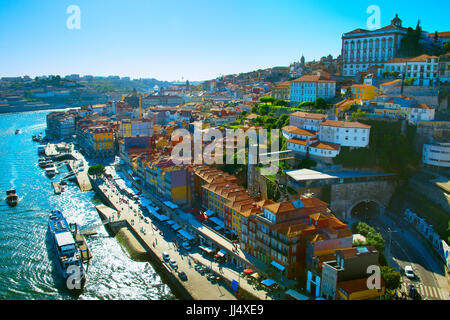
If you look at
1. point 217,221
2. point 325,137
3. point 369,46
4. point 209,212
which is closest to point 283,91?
point 369,46

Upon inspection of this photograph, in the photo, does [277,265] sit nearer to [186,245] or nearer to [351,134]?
[186,245]

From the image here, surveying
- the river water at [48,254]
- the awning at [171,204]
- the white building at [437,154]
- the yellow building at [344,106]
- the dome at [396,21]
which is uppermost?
the dome at [396,21]

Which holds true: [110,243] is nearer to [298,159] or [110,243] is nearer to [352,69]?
[298,159]

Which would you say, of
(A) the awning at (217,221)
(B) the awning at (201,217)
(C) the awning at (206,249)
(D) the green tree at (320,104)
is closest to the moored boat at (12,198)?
(B) the awning at (201,217)

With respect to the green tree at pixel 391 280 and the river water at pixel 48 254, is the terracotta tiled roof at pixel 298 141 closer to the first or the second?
the green tree at pixel 391 280

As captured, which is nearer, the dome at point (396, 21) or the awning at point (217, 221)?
the awning at point (217, 221)

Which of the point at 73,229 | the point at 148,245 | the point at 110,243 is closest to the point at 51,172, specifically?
the point at 73,229

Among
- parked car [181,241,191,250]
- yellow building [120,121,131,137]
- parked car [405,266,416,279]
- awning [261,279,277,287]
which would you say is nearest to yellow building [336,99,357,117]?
parked car [405,266,416,279]
